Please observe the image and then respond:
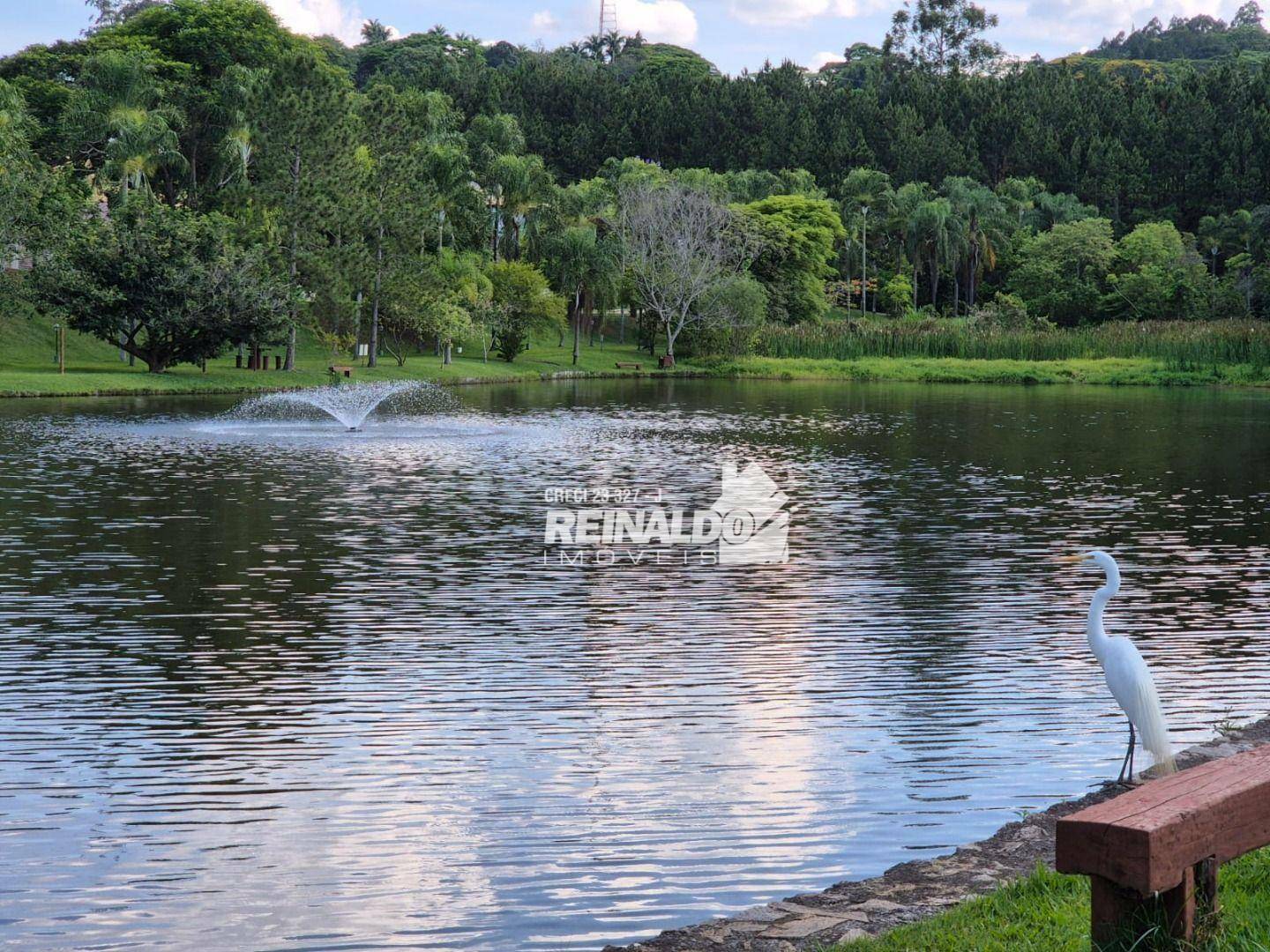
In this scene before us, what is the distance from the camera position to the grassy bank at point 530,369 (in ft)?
173

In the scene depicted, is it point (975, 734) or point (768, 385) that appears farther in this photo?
point (768, 385)

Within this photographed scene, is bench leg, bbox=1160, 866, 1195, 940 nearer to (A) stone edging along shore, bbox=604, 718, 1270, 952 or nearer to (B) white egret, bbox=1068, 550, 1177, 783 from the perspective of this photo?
(A) stone edging along shore, bbox=604, 718, 1270, 952

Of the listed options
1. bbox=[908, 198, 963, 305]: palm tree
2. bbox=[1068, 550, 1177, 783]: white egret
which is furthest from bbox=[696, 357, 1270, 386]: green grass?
bbox=[1068, 550, 1177, 783]: white egret

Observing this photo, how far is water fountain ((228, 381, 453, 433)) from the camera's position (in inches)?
1661

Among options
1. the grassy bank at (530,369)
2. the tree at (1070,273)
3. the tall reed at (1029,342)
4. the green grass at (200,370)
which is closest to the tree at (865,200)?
the tree at (1070,273)

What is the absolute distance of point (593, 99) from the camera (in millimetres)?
136125

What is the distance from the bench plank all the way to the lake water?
2393 millimetres

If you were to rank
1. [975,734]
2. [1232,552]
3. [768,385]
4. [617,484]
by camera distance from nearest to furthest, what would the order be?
[975,734]
[1232,552]
[617,484]
[768,385]

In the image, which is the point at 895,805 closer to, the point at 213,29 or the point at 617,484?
the point at 617,484

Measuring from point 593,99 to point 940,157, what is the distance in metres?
33.4

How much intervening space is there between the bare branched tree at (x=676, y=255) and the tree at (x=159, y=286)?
2527 cm

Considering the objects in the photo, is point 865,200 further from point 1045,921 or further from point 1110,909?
point 1110,909

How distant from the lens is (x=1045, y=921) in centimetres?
568

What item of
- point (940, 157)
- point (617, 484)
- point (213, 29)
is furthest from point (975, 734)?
point (940, 157)
